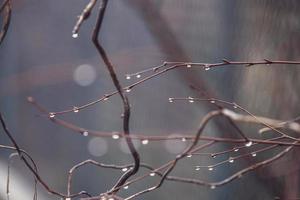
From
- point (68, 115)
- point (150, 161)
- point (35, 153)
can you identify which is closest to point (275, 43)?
point (150, 161)

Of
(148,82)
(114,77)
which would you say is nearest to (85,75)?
(148,82)

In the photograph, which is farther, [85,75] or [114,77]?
[85,75]

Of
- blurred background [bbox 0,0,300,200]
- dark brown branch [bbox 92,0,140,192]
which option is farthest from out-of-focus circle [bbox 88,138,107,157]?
dark brown branch [bbox 92,0,140,192]

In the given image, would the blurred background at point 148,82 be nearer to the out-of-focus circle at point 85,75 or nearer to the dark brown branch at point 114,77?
the out-of-focus circle at point 85,75

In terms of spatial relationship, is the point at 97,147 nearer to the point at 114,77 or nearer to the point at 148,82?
the point at 148,82

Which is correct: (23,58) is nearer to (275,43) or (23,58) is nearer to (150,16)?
(150,16)

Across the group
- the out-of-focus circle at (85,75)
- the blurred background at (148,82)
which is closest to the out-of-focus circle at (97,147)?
the blurred background at (148,82)
